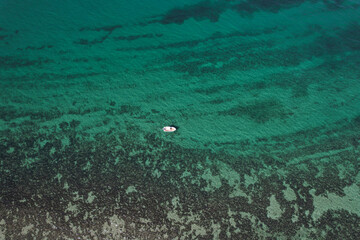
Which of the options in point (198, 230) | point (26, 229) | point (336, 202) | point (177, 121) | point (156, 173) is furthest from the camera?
point (177, 121)

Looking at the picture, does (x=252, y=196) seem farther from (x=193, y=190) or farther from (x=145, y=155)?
(x=145, y=155)

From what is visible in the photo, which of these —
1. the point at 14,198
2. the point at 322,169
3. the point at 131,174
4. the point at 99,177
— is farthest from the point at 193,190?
the point at 14,198

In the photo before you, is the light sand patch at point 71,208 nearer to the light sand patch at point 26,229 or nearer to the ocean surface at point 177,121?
the ocean surface at point 177,121

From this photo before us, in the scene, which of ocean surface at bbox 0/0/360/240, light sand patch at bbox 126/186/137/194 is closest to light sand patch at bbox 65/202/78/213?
ocean surface at bbox 0/0/360/240

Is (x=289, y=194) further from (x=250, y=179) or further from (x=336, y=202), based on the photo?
(x=336, y=202)

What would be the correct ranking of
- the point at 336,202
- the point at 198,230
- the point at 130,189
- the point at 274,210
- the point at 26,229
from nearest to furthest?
the point at 26,229 → the point at 198,230 → the point at 274,210 → the point at 130,189 → the point at 336,202

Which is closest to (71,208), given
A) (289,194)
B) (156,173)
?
(156,173)

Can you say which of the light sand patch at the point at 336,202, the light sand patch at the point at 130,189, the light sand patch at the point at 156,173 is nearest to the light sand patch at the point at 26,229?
the light sand patch at the point at 130,189

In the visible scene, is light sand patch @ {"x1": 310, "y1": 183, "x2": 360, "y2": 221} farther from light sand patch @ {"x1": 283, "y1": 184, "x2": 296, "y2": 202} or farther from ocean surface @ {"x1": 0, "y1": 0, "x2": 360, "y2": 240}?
light sand patch @ {"x1": 283, "y1": 184, "x2": 296, "y2": 202}
